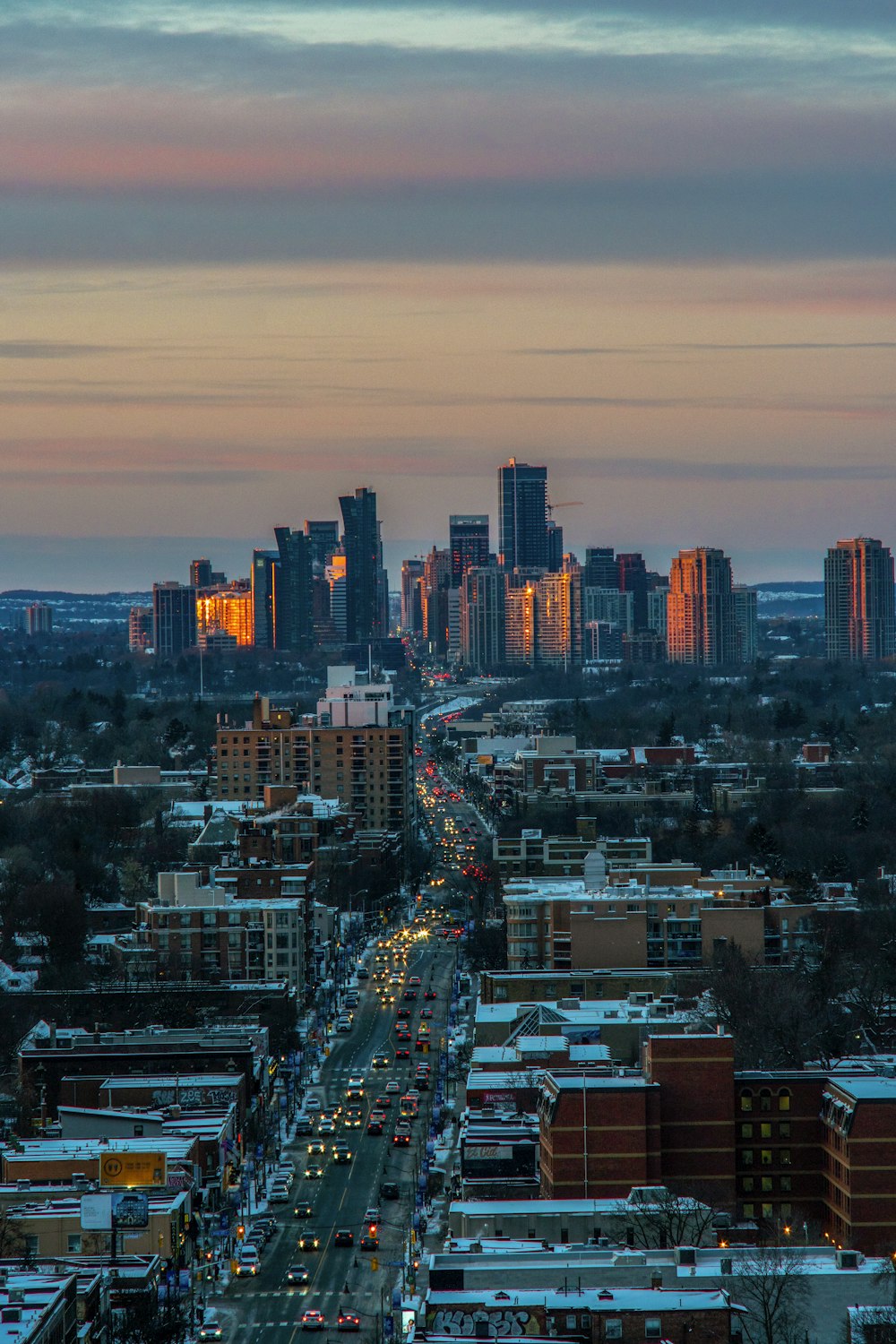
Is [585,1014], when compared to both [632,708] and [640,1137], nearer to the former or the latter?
[640,1137]

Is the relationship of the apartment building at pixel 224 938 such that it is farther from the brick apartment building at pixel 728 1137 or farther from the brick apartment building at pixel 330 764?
the brick apartment building at pixel 330 764

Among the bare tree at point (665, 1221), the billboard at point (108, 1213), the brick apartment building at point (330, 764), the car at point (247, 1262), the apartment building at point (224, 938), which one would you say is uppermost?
the brick apartment building at point (330, 764)

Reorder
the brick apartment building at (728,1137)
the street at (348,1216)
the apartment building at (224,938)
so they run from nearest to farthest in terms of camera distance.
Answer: the street at (348,1216)
the brick apartment building at (728,1137)
the apartment building at (224,938)

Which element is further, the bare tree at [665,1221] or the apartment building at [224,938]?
the apartment building at [224,938]

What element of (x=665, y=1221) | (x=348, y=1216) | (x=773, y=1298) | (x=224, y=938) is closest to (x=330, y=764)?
(x=224, y=938)

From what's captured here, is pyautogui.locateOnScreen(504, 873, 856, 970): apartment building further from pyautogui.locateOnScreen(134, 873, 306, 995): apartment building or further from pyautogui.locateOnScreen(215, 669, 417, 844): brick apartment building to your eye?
pyautogui.locateOnScreen(215, 669, 417, 844): brick apartment building

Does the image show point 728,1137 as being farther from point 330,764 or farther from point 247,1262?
point 330,764

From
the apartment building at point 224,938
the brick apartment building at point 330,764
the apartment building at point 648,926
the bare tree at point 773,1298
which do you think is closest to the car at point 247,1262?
the bare tree at point 773,1298

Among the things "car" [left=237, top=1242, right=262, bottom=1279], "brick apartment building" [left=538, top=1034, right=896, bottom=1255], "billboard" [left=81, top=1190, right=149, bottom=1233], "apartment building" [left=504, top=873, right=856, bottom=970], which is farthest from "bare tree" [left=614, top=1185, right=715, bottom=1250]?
"apartment building" [left=504, top=873, right=856, bottom=970]
